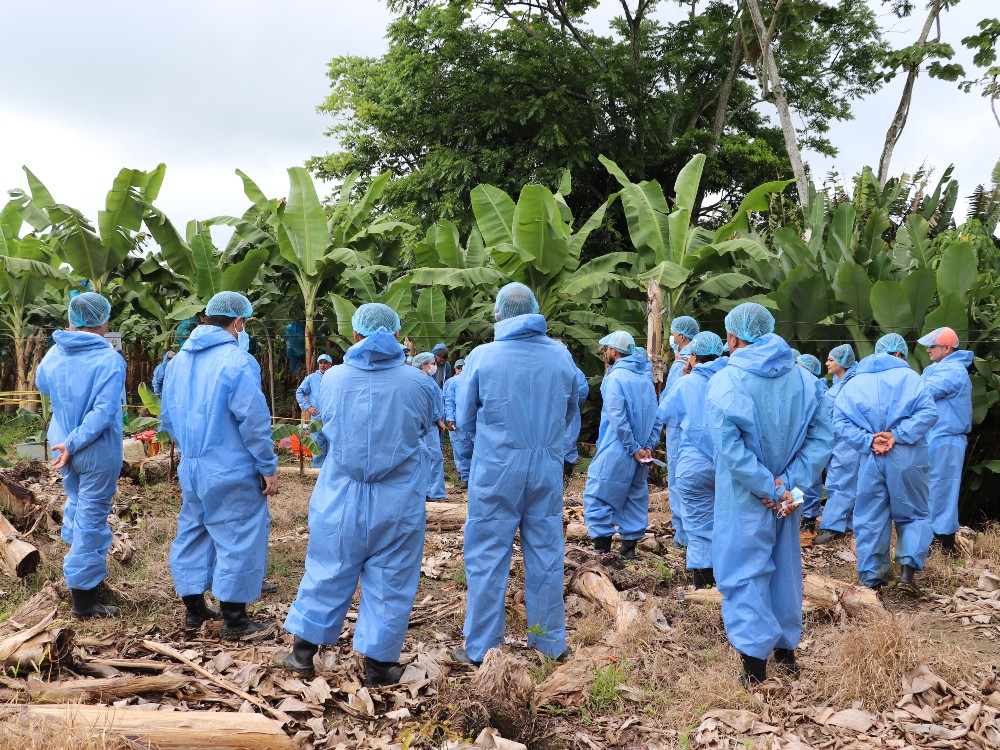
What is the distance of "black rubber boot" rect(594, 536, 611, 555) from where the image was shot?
7.07 m

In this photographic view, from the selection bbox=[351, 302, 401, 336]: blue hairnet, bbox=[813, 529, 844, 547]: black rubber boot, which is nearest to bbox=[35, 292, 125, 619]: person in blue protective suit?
bbox=[351, 302, 401, 336]: blue hairnet

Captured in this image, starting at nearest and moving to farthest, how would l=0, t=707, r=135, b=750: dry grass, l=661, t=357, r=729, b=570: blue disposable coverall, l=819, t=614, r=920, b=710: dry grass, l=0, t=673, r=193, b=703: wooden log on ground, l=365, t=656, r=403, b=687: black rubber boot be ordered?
l=0, t=707, r=135, b=750: dry grass
l=0, t=673, r=193, b=703: wooden log on ground
l=819, t=614, r=920, b=710: dry grass
l=365, t=656, r=403, b=687: black rubber boot
l=661, t=357, r=729, b=570: blue disposable coverall

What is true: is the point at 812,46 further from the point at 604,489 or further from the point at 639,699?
the point at 639,699

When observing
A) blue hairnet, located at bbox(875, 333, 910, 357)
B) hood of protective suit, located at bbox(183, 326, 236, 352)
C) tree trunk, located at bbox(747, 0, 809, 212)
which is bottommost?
blue hairnet, located at bbox(875, 333, 910, 357)

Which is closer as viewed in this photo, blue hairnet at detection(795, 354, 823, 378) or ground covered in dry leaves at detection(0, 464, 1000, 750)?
ground covered in dry leaves at detection(0, 464, 1000, 750)

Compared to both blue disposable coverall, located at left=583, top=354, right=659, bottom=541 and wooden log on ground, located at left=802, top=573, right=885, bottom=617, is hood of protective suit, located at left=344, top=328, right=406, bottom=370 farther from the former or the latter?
wooden log on ground, located at left=802, top=573, right=885, bottom=617

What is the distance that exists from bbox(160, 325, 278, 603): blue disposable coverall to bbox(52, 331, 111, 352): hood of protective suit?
72 centimetres

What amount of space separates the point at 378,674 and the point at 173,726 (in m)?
1.24

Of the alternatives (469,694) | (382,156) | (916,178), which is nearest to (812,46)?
(916,178)

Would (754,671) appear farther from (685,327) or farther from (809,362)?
(809,362)

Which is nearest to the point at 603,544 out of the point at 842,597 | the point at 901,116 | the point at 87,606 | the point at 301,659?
the point at 842,597

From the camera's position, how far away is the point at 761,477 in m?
4.15

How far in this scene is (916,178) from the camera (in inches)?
531

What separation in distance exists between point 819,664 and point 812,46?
19465mm
